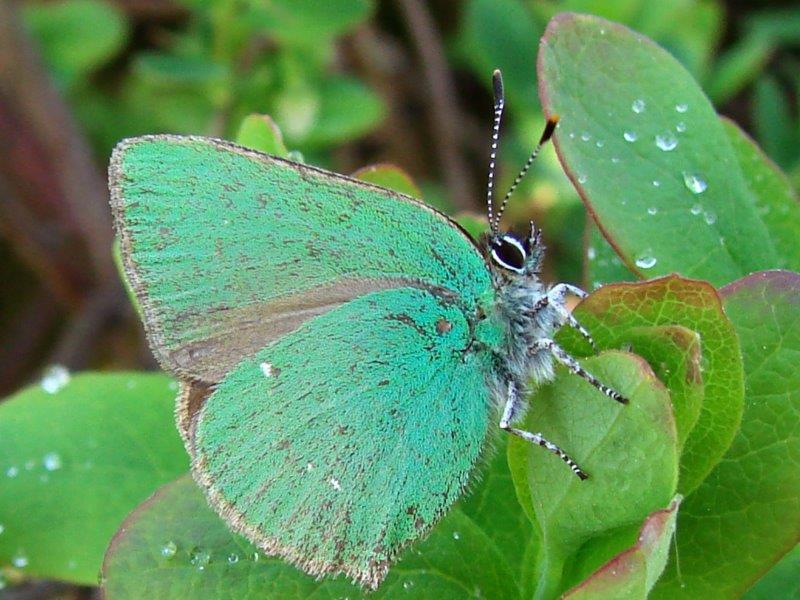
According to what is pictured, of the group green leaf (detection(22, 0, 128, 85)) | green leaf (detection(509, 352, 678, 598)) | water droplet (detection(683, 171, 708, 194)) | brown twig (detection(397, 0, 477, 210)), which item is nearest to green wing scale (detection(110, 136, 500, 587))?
green leaf (detection(509, 352, 678, 598))

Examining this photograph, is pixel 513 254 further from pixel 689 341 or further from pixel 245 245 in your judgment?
pixel 689 341

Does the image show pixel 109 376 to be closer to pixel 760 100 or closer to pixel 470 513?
pixel 470 513

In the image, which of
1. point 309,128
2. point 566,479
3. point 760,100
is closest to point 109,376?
point 566,479

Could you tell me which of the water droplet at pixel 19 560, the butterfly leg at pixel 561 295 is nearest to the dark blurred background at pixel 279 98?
the butterfly leg at pixel 561 295

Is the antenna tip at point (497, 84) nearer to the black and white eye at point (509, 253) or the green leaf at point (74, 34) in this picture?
the black and white eye at point (509, 253)

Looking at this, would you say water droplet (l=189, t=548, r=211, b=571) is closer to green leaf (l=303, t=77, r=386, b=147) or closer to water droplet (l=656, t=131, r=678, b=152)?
water droplet (l=656, t=131, r=678, b=152)

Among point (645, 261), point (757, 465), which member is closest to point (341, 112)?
point (645, 261)
